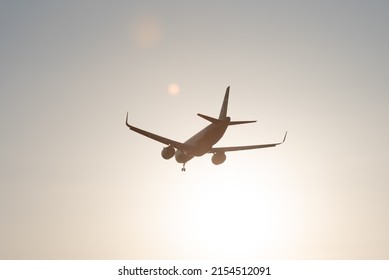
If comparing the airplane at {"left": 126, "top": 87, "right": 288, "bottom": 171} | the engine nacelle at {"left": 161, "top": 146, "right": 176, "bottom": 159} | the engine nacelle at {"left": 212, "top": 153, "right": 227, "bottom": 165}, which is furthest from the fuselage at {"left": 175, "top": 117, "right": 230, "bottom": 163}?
the engine nacelle at {"left": 212, "top": 153, "right": 227, "bottom": 165}

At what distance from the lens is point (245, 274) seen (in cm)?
4888

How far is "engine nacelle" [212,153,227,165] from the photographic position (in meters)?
72.4

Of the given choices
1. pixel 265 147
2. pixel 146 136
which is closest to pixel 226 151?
pixel 265 147

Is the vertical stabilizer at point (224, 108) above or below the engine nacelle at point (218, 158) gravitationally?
above

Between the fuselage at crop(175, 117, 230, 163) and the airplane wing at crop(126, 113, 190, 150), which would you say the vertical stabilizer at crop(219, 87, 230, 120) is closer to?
the fuselage at crop(175, 117, 230, 163)

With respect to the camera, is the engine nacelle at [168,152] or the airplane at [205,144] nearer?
the airplane at [205,144]

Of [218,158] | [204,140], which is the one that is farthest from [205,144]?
[218,158]

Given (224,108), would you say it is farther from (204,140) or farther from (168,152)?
(168,152)

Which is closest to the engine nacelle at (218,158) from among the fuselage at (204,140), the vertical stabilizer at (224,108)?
the fuselage at (204,140)

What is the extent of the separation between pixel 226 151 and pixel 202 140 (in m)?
6.91

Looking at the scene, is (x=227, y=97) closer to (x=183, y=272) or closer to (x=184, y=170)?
(x=184, y=170)

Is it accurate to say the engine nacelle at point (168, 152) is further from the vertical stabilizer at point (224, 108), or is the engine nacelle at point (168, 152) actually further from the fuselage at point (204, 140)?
the vertical stabilizer at point (224, 108)

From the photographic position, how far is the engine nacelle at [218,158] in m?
72.4

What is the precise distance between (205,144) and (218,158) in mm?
5137
